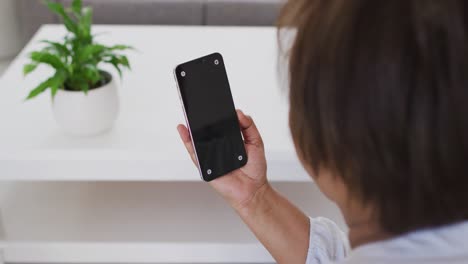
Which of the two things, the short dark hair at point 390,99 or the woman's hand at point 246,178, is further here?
the woman's hand at point 246,178

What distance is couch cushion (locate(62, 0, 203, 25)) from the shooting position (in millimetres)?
2252

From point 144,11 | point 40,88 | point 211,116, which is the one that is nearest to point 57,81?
point 40,88

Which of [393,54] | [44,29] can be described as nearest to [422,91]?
[393,54]

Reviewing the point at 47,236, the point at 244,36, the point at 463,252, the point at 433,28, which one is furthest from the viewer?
the point at 244,36

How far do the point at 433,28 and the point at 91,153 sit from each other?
87cm

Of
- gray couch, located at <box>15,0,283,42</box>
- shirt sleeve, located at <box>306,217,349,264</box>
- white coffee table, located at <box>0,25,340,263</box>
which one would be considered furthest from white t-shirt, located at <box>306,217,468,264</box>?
gray couch, located at <box>15,0,283,42</box>

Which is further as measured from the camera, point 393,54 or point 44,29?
point 44,29

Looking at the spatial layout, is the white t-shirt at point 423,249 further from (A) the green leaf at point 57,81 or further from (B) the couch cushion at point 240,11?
(B) the couch cushion at point 240,11

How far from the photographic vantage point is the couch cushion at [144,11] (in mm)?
2252

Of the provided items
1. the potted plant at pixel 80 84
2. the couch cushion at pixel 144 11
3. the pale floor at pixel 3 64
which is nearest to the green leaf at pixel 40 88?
the potted plant at pixel 80 84

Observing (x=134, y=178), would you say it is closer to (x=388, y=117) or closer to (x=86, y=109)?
(x=86, y=109)

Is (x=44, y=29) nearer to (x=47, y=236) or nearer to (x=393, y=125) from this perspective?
(x=47, y=236)

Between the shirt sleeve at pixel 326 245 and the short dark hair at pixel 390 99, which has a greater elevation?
the short dark hair at pixel 390 99

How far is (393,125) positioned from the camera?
17.2 inches
